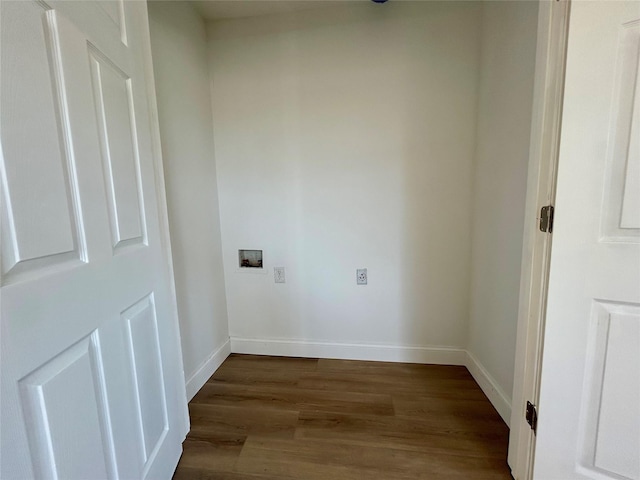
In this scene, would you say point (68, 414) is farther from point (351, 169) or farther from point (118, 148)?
point (351, 169)

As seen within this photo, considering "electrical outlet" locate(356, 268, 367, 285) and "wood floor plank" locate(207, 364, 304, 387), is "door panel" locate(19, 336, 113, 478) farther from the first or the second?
"electrical outlet" locate(356, 268, 367, 285)

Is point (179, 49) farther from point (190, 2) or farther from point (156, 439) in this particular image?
point (156, 439)

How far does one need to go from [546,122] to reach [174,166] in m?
1.74

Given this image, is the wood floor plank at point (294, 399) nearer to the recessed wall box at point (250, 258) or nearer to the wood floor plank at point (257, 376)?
the wood floor plank at point (257, 376)

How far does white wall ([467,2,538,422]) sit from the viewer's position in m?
1.30

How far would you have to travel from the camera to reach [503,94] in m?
1.45

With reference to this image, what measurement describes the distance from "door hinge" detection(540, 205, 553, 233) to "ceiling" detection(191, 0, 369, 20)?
1.74m

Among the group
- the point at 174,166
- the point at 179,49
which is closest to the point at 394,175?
the point at 174,166

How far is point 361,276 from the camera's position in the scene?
1.99m

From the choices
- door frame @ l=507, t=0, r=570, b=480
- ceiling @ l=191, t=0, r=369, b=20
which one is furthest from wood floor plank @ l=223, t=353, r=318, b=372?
ceiling @ l=191, t=0, r=369, b=20

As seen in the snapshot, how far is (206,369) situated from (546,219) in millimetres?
2049

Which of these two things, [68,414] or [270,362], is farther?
[270,362]

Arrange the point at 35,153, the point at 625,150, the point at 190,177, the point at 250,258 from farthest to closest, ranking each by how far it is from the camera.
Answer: the point at 250,258 → the point at 190,177 → the point at 625,150 → the point at 35,153

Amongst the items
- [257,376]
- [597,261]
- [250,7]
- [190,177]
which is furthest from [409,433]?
[250,7]
